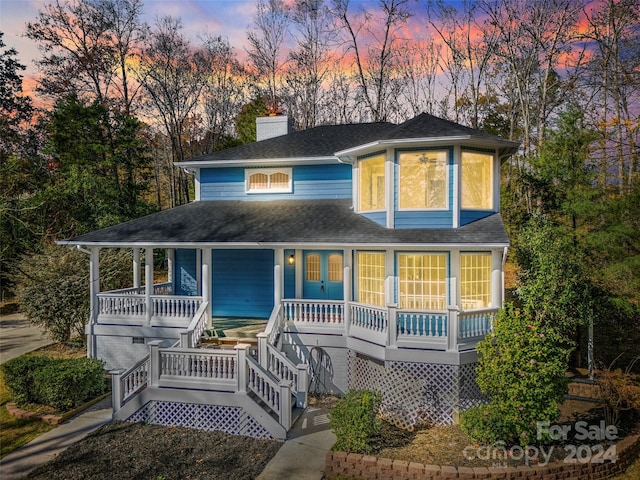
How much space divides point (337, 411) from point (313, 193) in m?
8.82

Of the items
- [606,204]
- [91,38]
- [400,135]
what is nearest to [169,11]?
[91,38]

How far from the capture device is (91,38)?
29.0m

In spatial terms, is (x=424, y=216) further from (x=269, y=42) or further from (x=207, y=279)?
(x=269, y=42)

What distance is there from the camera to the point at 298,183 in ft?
49.5

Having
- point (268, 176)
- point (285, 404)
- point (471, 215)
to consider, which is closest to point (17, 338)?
point (268, 176)

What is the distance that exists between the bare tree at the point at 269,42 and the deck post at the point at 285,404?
26.1 m

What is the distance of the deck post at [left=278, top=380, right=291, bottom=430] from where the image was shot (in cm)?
870

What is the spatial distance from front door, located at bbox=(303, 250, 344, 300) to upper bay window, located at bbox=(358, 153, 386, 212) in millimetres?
1956

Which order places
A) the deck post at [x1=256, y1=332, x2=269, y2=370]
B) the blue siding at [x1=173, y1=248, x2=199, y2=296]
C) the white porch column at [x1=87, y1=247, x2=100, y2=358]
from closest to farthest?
the deck post at [x1=256, y1=332, x2=269, y2=370] → the white porch column at [x1=87, y1=247, x2=100, y2=358] → the blue siding at [x1=173, y1=248, x2=199, y2=296]

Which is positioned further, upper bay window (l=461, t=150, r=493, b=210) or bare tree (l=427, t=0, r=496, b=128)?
bare tree (l=427, t=0, r=496, b=128)

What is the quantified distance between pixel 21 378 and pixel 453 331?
10851mm

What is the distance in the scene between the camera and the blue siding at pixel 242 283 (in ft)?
46.5

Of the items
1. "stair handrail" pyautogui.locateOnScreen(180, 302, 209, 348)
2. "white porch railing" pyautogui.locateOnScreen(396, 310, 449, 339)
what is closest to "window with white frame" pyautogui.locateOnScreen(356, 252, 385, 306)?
"white porch railing" pyautogui.locateOnScreen(396, 310, 449, 339)

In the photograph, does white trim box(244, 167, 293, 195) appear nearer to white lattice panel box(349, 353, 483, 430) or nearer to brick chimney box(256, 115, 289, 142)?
brick chimney box(256, 115, 289, 142)
